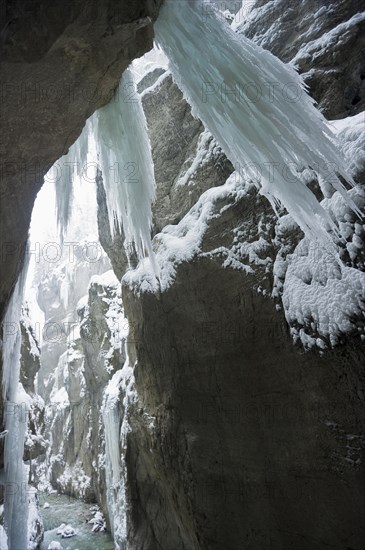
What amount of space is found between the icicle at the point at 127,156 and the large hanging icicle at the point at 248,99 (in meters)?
0.93

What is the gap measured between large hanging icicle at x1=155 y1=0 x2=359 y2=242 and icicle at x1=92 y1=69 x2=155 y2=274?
0.93m

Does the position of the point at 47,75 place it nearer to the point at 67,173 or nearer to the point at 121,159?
the point at 121,159

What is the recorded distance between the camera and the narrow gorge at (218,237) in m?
3.73

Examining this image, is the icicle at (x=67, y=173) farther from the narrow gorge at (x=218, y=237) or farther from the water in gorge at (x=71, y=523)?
the water in gorge at (x=71, y=523)

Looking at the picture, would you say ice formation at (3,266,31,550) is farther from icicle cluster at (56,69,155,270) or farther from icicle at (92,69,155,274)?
icicle at (92,69,155,274)

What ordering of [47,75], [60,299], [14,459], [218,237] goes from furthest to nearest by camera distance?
[60,299] < [14,459] < [218,237] < [47,75]

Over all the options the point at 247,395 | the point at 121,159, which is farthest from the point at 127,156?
the point at 247,395

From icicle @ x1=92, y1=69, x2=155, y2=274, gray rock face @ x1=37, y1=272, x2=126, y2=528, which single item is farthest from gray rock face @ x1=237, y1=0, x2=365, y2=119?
gray rock face @ x1=37, y1=272, x2=126, y2=528

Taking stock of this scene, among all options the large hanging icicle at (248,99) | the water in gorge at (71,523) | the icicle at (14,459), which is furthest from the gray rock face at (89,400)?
the large hanging icicle at (248,99)

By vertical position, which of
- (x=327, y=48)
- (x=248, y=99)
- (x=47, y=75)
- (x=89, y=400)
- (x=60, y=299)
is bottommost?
(x=47, y=75)

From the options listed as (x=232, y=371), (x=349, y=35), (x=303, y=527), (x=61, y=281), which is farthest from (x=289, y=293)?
(x=61, y=281)

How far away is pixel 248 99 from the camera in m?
4.54

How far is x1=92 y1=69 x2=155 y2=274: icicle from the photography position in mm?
5246

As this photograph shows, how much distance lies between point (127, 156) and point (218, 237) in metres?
2.39
